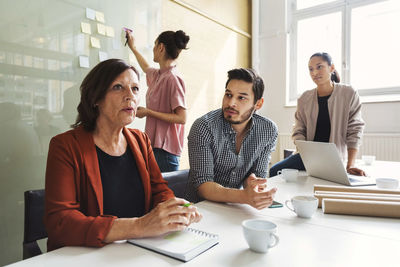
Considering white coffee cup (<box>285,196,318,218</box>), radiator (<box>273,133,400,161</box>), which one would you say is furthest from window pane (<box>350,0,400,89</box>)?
white coffee cup (<box>285,196,318,218</box>)

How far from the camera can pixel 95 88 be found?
118 centimetres

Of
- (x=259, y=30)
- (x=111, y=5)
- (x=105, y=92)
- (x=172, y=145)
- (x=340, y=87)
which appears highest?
(x=259, y=30)

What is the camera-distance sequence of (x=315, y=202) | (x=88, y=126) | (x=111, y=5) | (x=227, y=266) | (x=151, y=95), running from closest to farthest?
1. (x=227, y=266)
2. (x=315, y=202)
3. (x=88, y=126)
4. (x=151, y=95)
5. (x=111, y=5)

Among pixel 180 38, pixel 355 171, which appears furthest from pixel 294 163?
pixel 180 38

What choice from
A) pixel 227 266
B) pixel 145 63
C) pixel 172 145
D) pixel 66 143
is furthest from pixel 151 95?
pixel 227 266

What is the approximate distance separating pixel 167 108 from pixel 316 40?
3551 millimetres

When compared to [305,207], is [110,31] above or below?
above

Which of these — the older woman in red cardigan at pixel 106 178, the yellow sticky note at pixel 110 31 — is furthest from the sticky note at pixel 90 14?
the older woman in red cardigan at pixel 106 178

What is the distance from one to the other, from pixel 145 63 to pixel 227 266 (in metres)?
2.26

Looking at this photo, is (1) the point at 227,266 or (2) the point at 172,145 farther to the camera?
(2) the point at 172,145

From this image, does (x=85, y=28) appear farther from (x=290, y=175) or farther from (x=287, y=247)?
(x=287, y=247)

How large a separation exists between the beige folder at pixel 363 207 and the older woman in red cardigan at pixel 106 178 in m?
0.50

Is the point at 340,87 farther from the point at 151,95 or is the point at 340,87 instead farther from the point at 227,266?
the point at 227,266

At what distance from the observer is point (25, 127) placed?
1.93m
